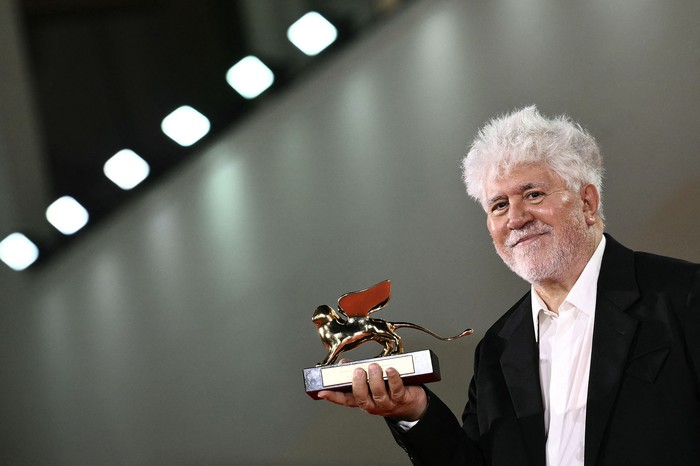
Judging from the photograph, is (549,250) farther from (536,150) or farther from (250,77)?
(250,77)

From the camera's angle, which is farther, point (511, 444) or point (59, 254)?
point (59, 254)

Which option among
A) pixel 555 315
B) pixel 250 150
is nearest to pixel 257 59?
pixel 250 150

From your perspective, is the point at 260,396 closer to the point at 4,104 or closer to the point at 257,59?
the point at 257,59

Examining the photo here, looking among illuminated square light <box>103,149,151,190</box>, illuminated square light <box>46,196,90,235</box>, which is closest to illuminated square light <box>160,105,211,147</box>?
illuminated square light <box>103,149,151,190</box>

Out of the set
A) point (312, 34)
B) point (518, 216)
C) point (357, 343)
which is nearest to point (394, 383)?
point (357, 343)

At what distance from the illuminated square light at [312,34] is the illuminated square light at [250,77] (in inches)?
4.4

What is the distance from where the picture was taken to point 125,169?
2.57m

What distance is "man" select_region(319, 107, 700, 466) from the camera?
1.35 m

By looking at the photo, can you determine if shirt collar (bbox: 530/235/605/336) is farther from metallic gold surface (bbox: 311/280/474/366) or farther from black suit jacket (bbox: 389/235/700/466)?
metallic gold surface (bbox: 311/280/474/366)

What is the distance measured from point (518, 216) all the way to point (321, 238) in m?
0.90

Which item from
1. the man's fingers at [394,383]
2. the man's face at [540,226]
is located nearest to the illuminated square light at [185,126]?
the man's face at [540,226]

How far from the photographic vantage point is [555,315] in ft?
5.03

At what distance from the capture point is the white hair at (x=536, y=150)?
5.06 ft

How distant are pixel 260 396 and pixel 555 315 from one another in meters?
1.02
